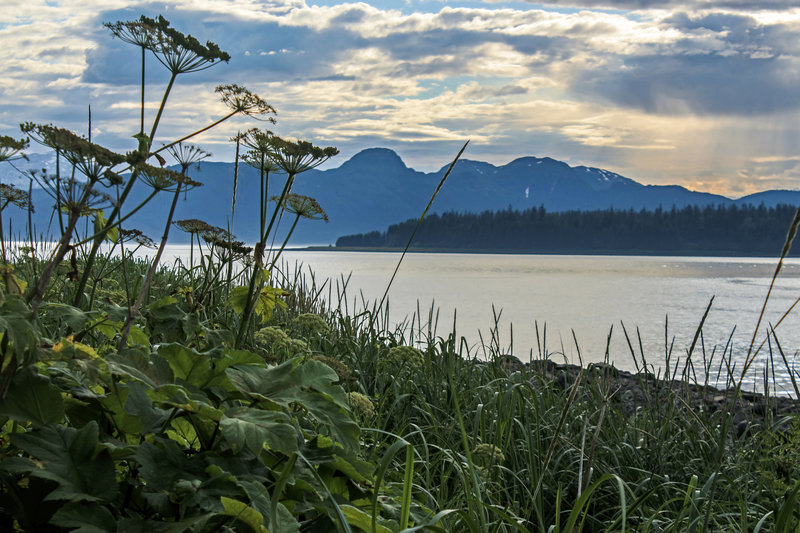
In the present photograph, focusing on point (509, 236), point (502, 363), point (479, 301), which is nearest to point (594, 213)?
point (509, 236)

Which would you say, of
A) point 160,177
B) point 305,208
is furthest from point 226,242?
point 160,177

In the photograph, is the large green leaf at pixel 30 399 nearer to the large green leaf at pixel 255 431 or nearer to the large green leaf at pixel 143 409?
the large green leaf at pixel 143 409

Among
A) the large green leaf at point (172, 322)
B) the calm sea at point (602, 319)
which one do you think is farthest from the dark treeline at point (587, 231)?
the large green leaf at point (172, 322)

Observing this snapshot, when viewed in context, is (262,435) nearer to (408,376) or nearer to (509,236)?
(408,376)

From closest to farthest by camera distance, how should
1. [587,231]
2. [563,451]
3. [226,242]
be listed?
[226,242] < [563,451] < [587,231]

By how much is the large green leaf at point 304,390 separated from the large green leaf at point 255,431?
3.2 inches

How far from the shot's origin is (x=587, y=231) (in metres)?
106

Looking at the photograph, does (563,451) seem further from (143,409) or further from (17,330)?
(17,330)

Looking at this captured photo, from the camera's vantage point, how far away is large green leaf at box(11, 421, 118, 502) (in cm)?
109

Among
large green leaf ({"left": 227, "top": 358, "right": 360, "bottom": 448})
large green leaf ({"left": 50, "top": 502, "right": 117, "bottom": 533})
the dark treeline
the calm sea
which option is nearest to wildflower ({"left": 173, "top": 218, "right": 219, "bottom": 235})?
large green leaf ({"left": 227, "top": 358, "right": 360, "bottom": 448})

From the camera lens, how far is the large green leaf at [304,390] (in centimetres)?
131

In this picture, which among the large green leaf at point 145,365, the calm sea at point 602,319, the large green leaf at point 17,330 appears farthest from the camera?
the calm sea at point 602,319

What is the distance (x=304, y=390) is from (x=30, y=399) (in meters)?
0.56

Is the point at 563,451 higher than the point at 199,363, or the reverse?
the point at 199,363
